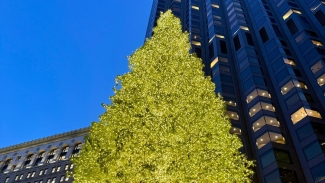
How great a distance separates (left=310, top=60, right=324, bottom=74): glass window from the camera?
34.5m

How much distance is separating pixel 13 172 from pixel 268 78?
53.6 metres

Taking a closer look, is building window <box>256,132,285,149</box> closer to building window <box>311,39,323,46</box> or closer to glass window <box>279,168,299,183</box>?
glass window <box>279,168,299,183</box>

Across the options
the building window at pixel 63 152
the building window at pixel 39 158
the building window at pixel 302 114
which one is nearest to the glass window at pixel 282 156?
the building window at pixel 302 114

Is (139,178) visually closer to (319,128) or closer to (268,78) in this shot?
(319,128)

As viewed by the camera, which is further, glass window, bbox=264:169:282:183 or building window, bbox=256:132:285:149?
building window, bbox=256:132:285:149

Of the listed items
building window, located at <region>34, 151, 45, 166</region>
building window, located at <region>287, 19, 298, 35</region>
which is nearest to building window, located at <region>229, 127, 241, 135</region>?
building window, located at <region>287, 19, 298, 35</region>

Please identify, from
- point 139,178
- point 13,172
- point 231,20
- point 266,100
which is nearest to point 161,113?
point 139,178

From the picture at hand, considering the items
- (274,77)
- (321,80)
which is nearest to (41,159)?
(274,77)

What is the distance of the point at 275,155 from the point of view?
2841 centimetres

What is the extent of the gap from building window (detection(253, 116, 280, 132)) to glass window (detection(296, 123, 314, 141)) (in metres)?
2.49

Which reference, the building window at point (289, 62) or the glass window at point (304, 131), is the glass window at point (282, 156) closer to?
the glass window at point (304, 131)

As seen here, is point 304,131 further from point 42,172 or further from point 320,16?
point 42,172

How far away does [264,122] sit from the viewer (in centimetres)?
3184

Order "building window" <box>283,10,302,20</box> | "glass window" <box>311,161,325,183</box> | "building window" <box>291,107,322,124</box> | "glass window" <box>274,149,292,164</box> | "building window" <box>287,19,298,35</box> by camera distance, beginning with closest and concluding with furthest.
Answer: "glass window" <box>311,161,325,183</box> < "glass window" <box>274,149,292,164</box> < "building window" <box>291,107,322,124</box> < "building window" <box>287,19,298,35</box> < "building window" <box>283,10,302,20</box>
